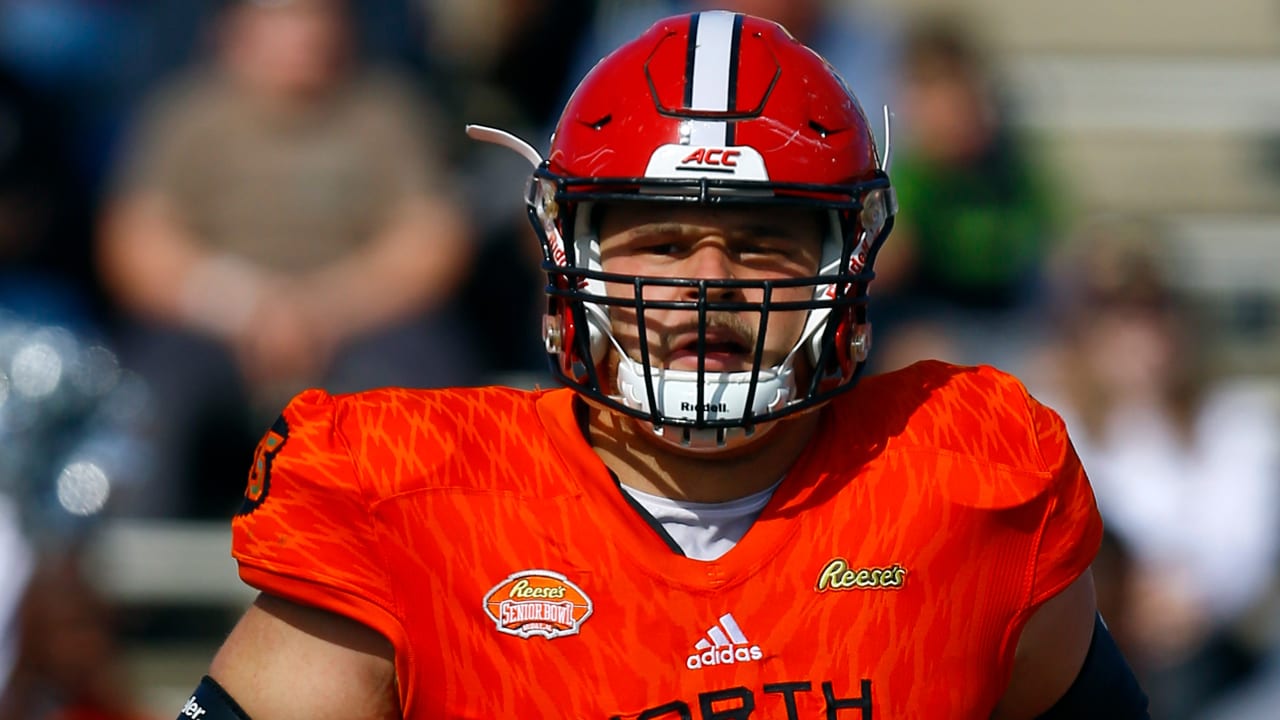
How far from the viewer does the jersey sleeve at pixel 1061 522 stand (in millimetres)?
2361

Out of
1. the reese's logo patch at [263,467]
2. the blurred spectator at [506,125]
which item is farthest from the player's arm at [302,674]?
the blurred spectator at [506,125]

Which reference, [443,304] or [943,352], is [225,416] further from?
[943,352]

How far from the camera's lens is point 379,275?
5.15 metres

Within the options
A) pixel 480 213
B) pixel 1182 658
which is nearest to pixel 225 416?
pixel 480 213

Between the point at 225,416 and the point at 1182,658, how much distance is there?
2761mm

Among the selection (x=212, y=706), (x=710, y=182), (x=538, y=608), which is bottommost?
(x=212, y=706)

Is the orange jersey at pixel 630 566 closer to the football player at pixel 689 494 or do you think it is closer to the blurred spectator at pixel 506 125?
the football player at pixel 689 494

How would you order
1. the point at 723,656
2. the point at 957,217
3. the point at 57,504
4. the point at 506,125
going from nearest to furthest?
the point at 723,656 → the point at 57,504 → the point at 957,217 → the point at 506,125

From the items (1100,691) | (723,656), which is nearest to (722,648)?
(723,656)

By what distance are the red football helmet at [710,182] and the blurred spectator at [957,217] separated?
3.01 metres

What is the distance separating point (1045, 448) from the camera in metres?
2.41

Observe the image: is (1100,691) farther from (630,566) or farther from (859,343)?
(630,566)

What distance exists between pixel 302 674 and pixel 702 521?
21.5 inches

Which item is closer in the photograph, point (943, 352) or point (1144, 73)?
point (943, 352)
